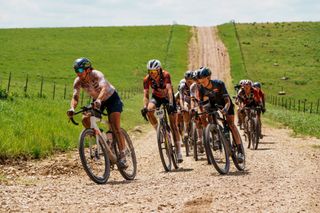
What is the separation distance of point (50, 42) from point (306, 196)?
87.1m

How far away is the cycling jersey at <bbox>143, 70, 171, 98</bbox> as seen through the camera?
510 inches

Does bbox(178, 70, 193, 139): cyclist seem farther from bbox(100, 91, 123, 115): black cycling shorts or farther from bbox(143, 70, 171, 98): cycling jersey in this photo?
bbox(100, 91, 123, 115): black cycling shorts

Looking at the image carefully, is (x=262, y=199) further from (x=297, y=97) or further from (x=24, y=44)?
(x=24, y=44)

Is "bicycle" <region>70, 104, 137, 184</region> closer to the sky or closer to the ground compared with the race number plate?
closer to the ground

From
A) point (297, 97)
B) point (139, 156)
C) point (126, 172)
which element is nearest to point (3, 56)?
point (297, 97)

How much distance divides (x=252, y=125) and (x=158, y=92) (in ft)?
20.5

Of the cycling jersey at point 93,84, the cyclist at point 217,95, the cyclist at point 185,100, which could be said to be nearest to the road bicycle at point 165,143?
the cyclist at point 217,95

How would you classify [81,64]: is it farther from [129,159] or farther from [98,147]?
[129,159]

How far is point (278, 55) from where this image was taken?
86.4m

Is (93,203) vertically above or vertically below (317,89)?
below

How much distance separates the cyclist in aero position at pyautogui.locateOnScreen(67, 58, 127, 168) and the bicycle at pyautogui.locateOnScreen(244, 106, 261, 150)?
24.5 feet

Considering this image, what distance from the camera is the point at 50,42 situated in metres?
93.4

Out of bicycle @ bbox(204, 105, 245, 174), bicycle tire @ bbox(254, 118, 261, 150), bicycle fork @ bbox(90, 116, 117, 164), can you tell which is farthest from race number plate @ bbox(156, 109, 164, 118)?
bicycle tire @ bbox(254, 118, 261, 150)

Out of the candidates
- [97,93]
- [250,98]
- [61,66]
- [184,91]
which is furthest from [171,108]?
[61,66]
